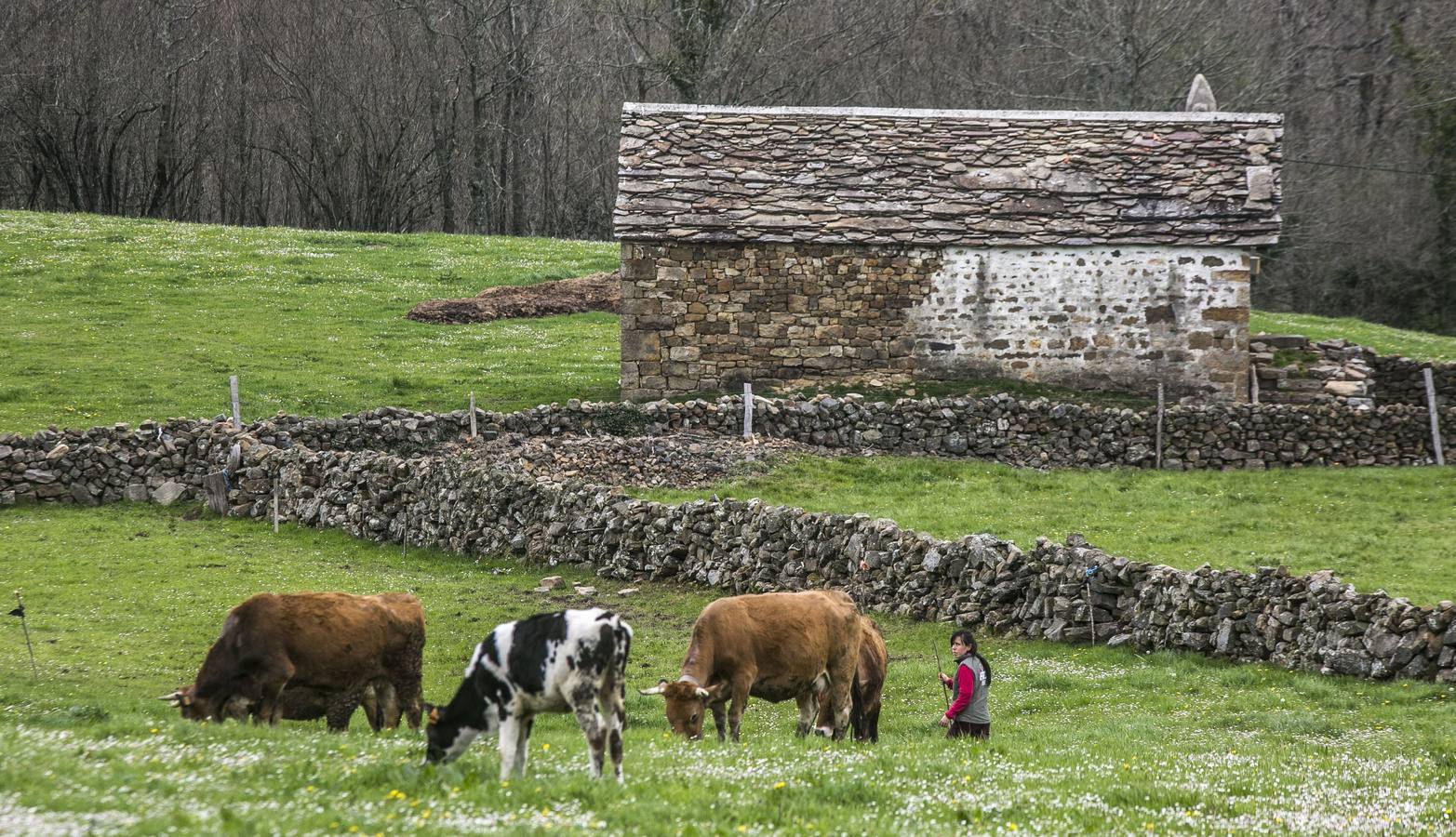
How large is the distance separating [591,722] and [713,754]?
1.55m

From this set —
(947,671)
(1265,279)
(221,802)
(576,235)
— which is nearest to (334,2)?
(576,235)

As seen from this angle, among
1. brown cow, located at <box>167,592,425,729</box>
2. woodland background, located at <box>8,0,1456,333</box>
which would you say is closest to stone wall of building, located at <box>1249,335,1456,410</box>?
woodland background, located at <box>8,0,1456,333</box>

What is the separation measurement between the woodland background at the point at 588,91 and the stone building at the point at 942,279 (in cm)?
2268

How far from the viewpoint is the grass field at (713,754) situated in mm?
8258

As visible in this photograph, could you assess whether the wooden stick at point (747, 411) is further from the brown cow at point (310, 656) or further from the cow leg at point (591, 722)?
the cow leg at point (591, 722)

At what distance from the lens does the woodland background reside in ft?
172

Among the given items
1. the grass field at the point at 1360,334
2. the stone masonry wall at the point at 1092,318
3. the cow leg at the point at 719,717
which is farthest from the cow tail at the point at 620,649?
the grass field at the point at 1360,334

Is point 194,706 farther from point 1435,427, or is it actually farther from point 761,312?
point 1435,427

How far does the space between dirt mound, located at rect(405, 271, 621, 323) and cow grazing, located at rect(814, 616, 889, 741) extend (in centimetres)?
A: 2717

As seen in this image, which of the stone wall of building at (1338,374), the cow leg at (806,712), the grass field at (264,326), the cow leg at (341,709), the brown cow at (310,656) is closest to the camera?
the brown cow at (310,656)

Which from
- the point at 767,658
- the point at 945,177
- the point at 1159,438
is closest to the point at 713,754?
the point at 767,658

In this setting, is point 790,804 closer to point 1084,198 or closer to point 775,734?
point 775,734

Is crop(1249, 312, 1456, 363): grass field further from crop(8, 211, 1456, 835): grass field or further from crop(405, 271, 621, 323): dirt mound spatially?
crop(405, 271, 621, 323): dirt mound

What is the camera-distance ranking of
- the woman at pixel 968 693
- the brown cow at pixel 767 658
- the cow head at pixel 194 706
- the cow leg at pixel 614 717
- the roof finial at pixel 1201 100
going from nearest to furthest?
the cow leg at pixel 614 717
the cow head at pixel 194 706
the brown cow at pixel 767 658
the woman at pixel 968 693
the roof finial at pixel 1201 100
